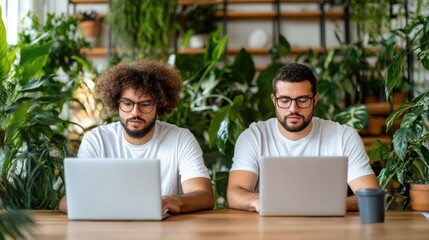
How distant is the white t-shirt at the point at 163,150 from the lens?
9.89ft

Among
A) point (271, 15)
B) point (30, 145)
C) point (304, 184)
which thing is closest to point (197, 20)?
point (271, 15)

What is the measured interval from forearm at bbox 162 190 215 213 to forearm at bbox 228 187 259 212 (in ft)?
0.28

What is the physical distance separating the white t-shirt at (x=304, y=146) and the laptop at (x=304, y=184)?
0.54 metres

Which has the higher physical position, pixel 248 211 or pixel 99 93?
pixel 99 93

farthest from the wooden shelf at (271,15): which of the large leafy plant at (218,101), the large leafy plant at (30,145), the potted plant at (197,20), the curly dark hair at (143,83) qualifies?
the large leafy plant at (30,145)

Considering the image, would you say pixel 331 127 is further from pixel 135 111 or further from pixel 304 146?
pixel 135 111

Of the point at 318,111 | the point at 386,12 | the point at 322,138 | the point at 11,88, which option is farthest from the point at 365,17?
the point at 11,88

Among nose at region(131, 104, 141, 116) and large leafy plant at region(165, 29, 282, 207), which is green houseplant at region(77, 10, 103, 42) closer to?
large leafy plant at region(165, 29, 282, 207)

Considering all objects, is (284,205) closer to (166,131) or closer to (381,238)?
(381,238)

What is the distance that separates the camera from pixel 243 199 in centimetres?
275

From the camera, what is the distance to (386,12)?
586cm

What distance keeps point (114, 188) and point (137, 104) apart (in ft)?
2.06

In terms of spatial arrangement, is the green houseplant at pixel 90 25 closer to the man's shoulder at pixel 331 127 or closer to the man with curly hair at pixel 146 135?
the man with curly hair at pixel 146 135

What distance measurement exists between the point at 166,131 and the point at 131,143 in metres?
0.16
